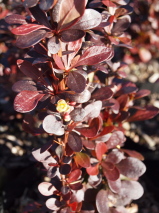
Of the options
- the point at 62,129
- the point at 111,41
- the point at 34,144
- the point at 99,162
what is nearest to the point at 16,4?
the point at 111,41

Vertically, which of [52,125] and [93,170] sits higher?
[52,125]

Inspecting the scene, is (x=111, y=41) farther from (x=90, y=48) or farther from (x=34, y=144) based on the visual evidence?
(x=34, y=144)

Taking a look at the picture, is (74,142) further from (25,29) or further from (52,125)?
(25,29)

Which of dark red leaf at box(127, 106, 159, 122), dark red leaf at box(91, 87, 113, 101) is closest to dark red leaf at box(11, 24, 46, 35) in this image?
dark red leaf at box(91, 87, 113, 101)

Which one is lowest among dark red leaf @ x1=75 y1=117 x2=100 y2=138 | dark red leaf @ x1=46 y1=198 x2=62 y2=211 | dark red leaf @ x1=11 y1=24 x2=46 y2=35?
dark red leaf @ x1=46 y1=198 x2=62 y2=211

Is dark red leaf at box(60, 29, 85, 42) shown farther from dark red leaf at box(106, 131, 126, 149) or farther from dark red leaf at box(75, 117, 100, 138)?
dark red leaf at box(106, 131, 126, 149)

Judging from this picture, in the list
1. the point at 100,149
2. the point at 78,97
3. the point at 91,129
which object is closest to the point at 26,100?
the point at 78,97
